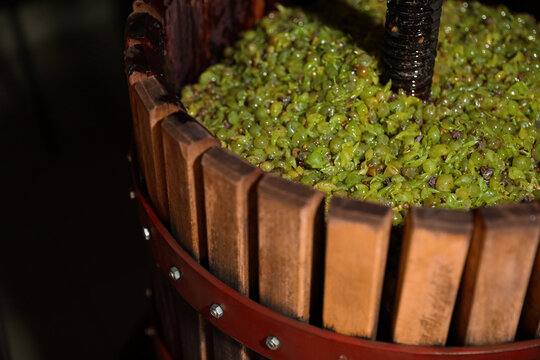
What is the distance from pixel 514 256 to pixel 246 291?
554mm

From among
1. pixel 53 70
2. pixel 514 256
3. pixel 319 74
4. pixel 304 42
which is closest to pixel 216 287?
pixel 514 256

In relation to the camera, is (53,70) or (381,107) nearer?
(381,107)

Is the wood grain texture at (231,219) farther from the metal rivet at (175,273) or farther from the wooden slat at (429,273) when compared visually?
the wooden slat at (429,273)

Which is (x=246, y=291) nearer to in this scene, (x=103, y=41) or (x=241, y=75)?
(x=241, y=75)

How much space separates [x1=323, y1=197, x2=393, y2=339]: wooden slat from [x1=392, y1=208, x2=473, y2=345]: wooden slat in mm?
43

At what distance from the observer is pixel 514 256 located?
48.8 inches

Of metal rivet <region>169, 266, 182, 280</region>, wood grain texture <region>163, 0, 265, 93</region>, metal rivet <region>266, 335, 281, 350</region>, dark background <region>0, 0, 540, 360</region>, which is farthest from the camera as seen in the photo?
dark background <region>0, 0, 540, 360</region>

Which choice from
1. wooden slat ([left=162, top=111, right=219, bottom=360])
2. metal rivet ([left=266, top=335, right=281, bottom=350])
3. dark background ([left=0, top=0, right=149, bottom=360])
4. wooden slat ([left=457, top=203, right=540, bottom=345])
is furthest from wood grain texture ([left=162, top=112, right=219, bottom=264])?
dark background ([left=0, top=0, right=149, bottom=360])

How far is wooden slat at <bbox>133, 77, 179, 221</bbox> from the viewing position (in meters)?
1.43

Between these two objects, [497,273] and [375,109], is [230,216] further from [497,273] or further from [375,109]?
[375,109]

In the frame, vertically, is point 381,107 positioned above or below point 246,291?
above

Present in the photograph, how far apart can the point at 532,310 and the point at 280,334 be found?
0.50 meters

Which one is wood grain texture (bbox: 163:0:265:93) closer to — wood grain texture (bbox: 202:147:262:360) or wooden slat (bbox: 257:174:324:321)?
wood grain texture (bbox: 202:147:262:360)

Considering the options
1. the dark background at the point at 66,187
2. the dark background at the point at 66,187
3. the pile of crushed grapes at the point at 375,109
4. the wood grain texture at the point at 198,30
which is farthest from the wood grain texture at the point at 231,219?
the dark background at the point at 66,187
